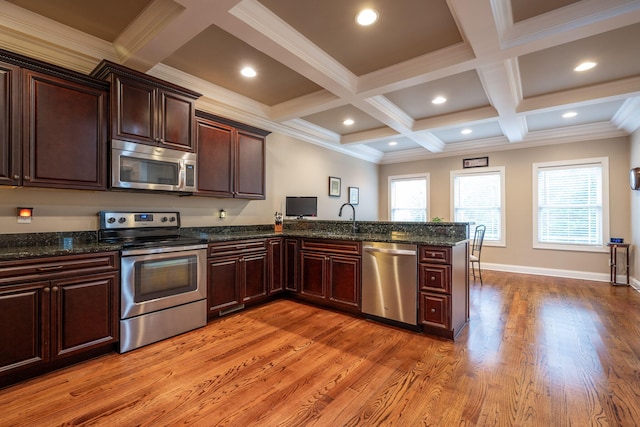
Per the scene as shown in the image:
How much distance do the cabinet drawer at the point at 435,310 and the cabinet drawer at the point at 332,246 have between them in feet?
2.79

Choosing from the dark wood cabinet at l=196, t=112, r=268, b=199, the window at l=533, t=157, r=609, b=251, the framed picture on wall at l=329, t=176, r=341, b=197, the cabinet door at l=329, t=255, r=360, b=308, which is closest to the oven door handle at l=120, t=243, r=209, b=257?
the dark wood cabinet at l=196, t=112, r=268, b=199

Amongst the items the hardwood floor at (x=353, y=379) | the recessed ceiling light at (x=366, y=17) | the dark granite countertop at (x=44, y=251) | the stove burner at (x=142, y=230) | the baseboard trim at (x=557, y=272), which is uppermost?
the recessed ceiling light at (x=366, y=17)

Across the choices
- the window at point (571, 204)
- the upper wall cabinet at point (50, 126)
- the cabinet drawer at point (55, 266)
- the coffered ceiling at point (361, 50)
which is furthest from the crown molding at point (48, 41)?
the window at point (571, 204)

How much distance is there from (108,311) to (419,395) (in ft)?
7.99

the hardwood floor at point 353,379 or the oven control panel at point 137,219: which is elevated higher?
the oven control panel at point 137,219

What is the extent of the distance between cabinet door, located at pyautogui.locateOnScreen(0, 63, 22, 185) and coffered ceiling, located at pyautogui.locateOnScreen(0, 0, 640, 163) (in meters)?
0.54

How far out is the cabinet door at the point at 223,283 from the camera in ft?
10.3

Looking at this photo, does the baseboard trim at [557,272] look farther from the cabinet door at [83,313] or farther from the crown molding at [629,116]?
the cabinet door at [83,313]

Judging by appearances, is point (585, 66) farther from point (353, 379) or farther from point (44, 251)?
point (44, 251)

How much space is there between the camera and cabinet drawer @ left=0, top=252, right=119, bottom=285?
6.39ft

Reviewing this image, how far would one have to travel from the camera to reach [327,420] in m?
1.68

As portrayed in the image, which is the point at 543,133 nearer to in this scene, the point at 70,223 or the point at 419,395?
the point at 419,395

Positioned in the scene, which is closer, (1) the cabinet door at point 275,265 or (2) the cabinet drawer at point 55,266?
(2) the cabinet drawer at point 55,266

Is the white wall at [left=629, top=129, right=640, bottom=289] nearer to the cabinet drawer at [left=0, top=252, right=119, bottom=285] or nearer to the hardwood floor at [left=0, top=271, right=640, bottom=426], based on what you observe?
the hardwood floor at [left=0, top=271, right=640, bottom=426]
